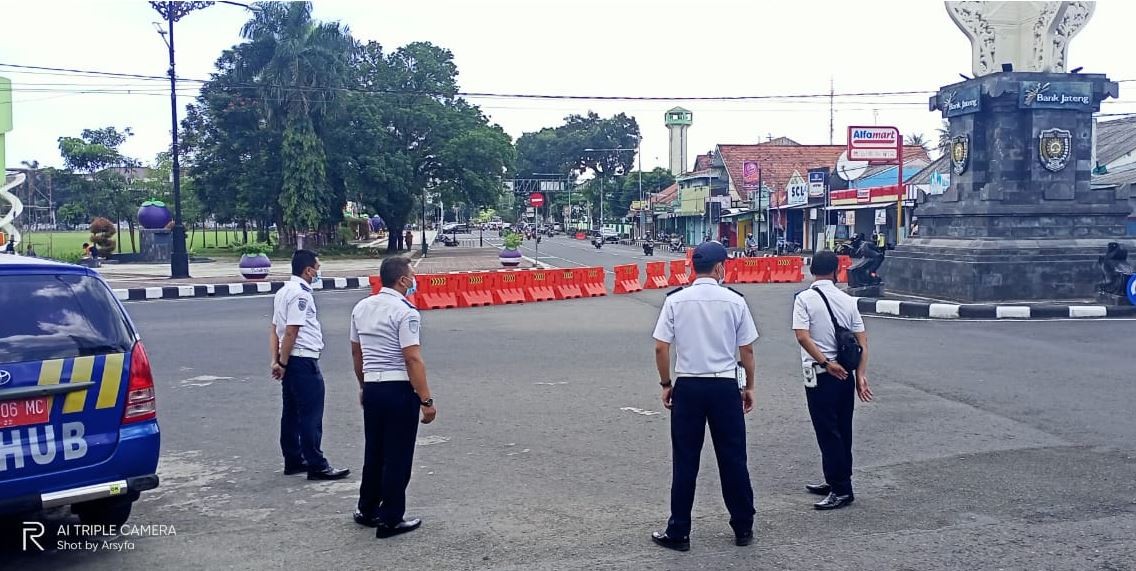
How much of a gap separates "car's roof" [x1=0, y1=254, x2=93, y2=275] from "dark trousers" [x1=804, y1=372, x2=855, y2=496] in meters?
4.37

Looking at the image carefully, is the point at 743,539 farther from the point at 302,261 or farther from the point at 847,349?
the point at 302,261

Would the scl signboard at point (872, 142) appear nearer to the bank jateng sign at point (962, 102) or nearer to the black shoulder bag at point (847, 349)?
the bank jateng sign at point (962, 102)

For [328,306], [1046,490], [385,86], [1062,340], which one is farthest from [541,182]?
[1046,490]

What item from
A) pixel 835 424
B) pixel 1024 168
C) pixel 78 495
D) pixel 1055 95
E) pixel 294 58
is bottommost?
pixel 78 495

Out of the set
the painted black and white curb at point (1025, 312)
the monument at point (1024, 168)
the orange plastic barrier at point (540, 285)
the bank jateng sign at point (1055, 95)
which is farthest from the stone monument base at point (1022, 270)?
the orange plastic barrier at point (540, 285)

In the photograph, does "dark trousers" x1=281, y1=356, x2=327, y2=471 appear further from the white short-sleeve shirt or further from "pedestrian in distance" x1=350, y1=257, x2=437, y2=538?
the white short-sleeve shirt

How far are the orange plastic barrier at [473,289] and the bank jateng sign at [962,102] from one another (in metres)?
10.9

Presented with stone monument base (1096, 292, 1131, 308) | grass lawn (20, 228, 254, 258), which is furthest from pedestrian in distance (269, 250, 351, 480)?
grass lawn (20, 228, 254, 258)

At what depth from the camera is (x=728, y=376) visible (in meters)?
4.93

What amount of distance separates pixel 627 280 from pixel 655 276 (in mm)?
1844

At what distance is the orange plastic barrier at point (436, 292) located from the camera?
18828mm

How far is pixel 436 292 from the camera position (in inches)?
752

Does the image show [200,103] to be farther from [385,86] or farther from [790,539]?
[790,539]

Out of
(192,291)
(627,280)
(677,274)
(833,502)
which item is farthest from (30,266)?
(677,274)
